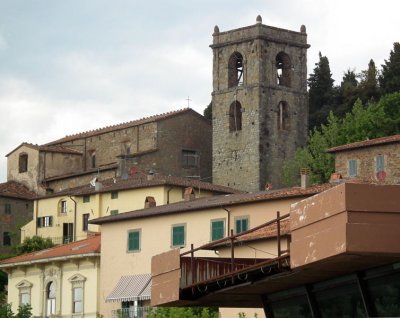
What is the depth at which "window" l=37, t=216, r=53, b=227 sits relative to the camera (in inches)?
2840

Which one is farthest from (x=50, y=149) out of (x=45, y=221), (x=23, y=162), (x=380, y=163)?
(x=380, y=163)

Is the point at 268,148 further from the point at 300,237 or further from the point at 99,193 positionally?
the point at 300,237

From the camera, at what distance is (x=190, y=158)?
8100 centimetres

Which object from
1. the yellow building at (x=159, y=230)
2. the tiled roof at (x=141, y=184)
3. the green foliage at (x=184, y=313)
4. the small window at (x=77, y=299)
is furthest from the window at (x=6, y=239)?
the green foliage at (x=184, y=313)

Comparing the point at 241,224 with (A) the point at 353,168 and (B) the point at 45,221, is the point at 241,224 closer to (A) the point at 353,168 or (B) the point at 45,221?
(A) the point at 353,168

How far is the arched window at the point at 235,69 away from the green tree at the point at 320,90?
7.26m

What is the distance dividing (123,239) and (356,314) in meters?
31.4

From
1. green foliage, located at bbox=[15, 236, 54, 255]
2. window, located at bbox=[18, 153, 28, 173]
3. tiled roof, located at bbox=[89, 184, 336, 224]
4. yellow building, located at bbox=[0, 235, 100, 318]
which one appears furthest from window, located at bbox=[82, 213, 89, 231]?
tiled roof, located at bbox=[89, 184, 336, 224]

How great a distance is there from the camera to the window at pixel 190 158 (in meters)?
80.3

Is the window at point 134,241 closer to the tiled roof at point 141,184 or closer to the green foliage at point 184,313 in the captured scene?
the green foliage at point 184,313

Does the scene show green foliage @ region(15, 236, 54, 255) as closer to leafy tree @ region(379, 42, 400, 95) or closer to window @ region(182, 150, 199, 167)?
window @ region(182, 150, 199, 167)

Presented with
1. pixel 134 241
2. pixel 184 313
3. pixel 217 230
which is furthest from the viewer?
pixel 134 241

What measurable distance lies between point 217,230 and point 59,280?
31.5 feet

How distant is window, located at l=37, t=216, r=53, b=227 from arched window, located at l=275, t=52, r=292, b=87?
62.9 feet
